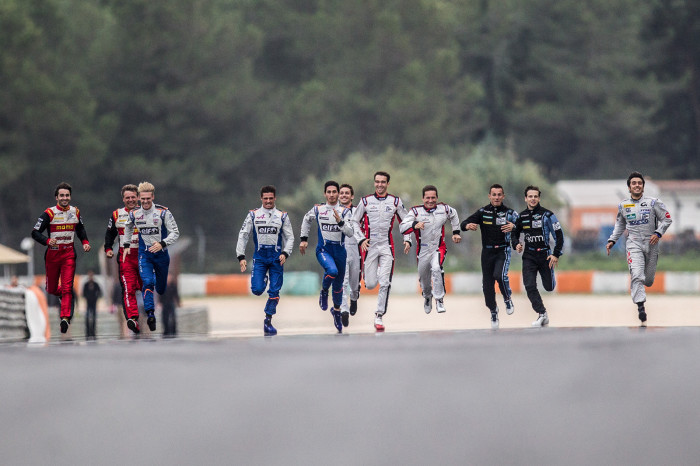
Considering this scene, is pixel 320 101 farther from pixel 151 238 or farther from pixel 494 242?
pixel 151 238

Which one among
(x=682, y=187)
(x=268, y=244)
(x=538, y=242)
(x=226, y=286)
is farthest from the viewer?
(x=682, y=187)

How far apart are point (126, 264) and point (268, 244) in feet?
5.78

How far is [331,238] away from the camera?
13.9 m

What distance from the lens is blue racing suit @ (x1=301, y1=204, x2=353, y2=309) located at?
1361cm

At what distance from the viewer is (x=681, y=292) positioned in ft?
133

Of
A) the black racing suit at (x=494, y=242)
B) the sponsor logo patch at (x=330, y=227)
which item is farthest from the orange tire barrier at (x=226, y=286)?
the black racing suit at (x=494, y=242)

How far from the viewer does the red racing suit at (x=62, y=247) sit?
12.3 meters

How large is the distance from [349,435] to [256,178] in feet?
195

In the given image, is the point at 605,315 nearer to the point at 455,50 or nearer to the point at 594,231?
the point at 594,231

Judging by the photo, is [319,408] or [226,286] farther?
[226,286]

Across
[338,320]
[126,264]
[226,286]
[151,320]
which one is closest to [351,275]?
[338,320]

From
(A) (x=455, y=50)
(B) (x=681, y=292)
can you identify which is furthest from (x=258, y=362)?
(A) (x=455, y=50)

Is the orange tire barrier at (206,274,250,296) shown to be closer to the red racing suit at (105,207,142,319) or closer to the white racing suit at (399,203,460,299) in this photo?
the white racing suit at (399,203,460,299)

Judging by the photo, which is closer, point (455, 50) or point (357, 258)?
point (357, 258)
